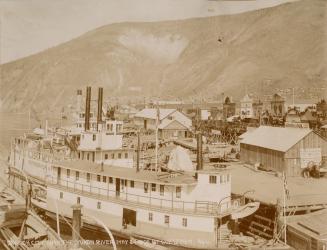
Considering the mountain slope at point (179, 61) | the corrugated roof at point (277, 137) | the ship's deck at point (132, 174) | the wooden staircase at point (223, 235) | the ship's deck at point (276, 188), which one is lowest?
the wooden staircase at point (223, 235)

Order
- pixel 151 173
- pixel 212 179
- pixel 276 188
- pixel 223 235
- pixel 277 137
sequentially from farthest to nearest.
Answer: pixel 277 137 → pixel 276 188 → pixel 151 173 → pixel 212 179 → pixel 223 235

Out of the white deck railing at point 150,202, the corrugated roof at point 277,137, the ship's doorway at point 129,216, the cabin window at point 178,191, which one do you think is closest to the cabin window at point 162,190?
the white deck railing at point 150,202

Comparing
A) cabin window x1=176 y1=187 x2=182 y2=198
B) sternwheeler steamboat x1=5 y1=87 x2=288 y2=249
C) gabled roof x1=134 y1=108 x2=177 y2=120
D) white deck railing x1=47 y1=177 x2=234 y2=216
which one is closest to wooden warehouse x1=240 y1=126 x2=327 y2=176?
sternwheeler steamboat x1=5 y1=87 x2=288 y2=249

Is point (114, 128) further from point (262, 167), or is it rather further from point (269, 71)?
point (269, 71)

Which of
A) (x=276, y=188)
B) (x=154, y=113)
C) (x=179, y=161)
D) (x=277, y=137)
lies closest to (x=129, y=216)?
(x=179, y=161)

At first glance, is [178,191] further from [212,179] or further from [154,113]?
[154,113]

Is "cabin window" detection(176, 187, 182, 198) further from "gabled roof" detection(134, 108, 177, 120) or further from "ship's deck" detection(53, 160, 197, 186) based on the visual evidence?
"gabled roof" detection(134, 108, 177, 120)

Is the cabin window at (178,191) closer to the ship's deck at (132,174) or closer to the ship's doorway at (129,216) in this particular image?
the ship's deck at (132,174)

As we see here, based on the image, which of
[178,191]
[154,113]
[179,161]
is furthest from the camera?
[154,113]
